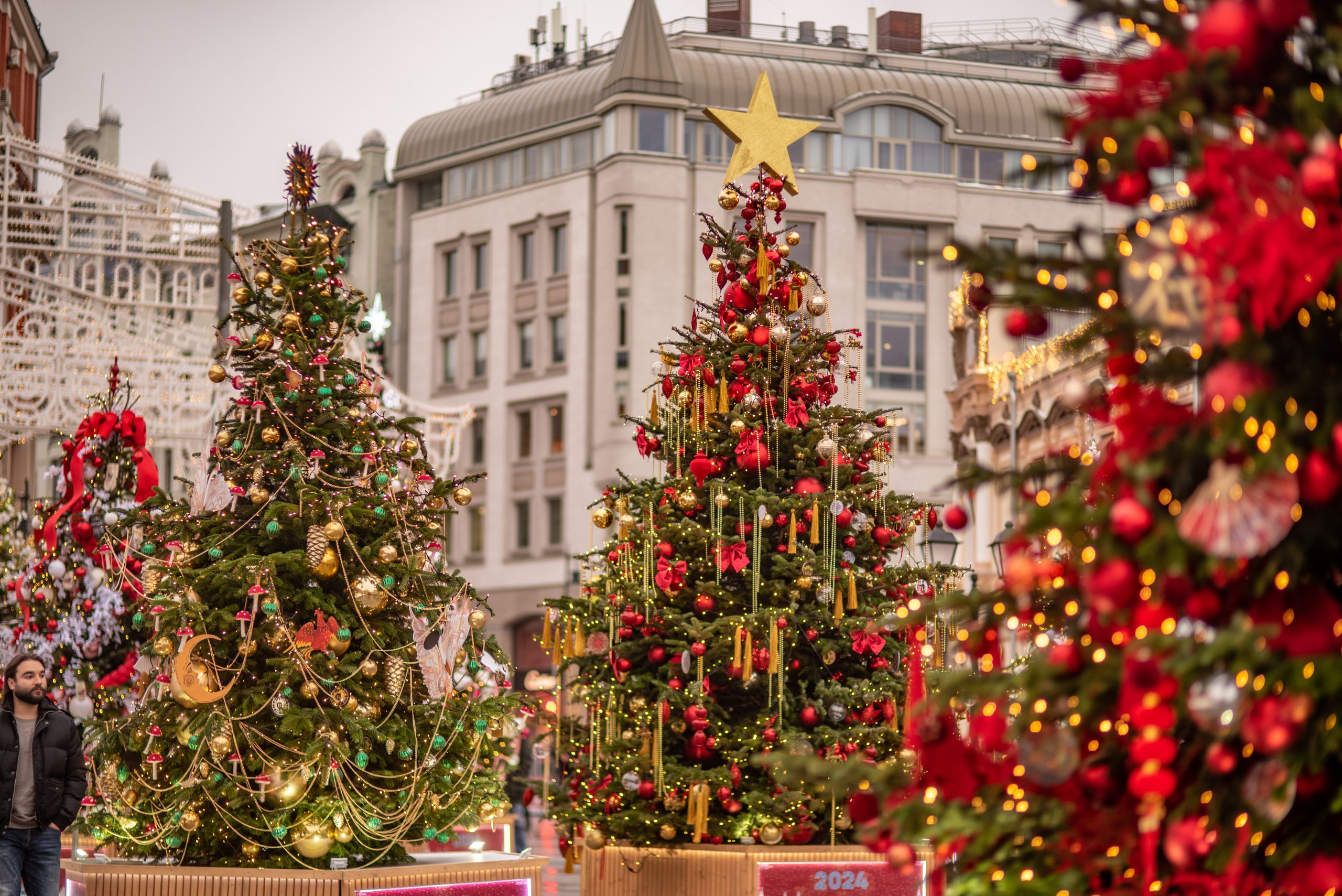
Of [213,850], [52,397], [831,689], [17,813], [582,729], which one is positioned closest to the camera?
[17,813]

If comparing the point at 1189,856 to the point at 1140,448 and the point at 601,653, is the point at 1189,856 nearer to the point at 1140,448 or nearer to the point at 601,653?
the point at 1140,448

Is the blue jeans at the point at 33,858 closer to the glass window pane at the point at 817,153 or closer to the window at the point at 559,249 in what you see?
the window at the point at 559,249

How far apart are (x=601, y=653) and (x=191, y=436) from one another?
14117 mm

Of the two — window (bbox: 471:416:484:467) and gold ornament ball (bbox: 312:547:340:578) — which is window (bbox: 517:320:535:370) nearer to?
window (bbox: 471:416:484:467)

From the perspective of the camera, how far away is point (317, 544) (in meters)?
11.0

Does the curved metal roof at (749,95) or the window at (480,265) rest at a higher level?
the curved metal roof at (749,95)

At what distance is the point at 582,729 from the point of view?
12328 millimetres

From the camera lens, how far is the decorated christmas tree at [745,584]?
37.2 ft

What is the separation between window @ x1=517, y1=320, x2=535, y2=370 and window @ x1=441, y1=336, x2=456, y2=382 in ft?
9.73

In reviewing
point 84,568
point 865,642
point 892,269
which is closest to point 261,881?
point 865,642

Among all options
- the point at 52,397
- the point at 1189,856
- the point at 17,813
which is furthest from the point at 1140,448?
the point at 52,397

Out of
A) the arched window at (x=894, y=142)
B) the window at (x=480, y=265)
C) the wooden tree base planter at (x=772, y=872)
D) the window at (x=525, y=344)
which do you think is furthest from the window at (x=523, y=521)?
the wooden tree base planter at (x=772, y=872)

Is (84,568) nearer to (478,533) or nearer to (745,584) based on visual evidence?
(745,584)

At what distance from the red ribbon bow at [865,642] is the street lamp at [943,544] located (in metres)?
3.11
